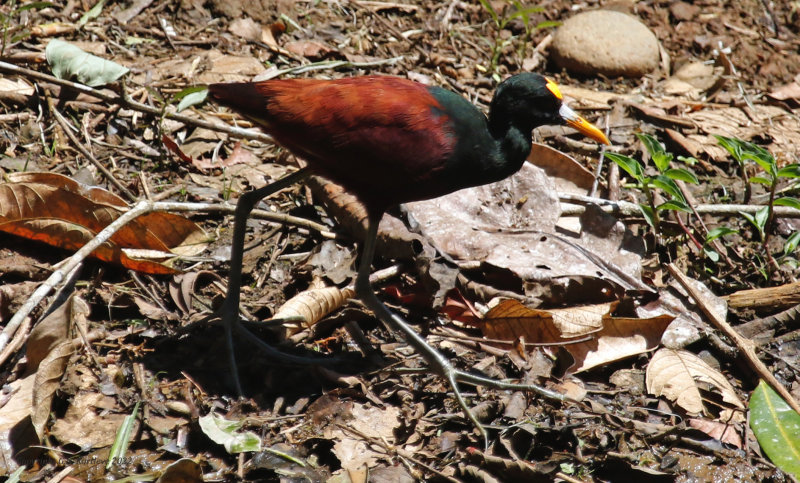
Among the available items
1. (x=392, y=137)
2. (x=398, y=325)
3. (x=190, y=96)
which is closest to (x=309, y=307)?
(x=398, y=325)

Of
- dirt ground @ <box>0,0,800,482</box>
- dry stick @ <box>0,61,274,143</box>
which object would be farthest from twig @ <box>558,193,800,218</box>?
dry stick @ <box>0,61,274,143</box>

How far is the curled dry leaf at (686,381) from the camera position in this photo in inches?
154

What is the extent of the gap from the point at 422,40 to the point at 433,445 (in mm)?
4032

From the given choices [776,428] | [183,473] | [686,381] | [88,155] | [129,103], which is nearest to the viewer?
[183,473]

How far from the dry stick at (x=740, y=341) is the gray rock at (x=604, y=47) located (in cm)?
246

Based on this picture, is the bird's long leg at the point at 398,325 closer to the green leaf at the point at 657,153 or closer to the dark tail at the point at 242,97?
the dark tail at the point at 242,97

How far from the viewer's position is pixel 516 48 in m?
6.72

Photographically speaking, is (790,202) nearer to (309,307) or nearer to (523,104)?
(523,104)

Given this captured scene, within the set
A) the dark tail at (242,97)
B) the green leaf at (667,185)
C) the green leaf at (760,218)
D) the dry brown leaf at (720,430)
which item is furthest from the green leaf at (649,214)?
the dark tail at (242,97)

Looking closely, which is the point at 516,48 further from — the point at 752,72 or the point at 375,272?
the point at 375,272

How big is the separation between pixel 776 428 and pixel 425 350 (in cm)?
156

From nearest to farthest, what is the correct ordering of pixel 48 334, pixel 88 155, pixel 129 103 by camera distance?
pixel 48 334, pixel 88 155, pixel 129 103

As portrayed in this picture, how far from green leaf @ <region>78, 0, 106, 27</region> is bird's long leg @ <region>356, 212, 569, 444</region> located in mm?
3347

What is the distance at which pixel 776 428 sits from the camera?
3416mm
